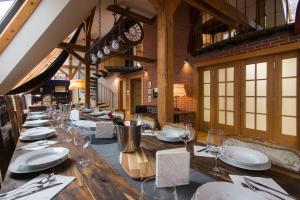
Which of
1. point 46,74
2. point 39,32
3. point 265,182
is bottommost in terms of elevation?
point 265,182

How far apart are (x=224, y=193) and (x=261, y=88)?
3.96m

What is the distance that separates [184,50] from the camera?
5.53 meters

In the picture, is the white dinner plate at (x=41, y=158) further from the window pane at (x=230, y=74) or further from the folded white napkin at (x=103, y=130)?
the window pane at (x=230, y=74)

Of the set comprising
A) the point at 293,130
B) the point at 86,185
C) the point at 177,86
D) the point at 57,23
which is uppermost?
the point at 57,23

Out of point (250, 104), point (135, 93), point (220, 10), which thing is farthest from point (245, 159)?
point (135, 93)

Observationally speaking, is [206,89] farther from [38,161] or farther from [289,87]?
[38,161]

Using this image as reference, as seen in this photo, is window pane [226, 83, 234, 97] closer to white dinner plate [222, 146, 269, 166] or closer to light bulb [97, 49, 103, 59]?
light bulb [97, 49, 103, 59]

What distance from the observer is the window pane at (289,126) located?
345 cm

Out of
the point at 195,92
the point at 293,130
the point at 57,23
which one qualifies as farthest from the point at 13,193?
the point at 195,92

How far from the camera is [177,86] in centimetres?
505

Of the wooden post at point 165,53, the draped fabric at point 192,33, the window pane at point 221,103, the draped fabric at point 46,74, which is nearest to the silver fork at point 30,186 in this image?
the wooden post at point 165,53

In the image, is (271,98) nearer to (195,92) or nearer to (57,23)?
(195,92)

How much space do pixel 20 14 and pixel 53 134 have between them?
2.17 m

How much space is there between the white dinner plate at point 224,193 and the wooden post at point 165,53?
1.77 meters
